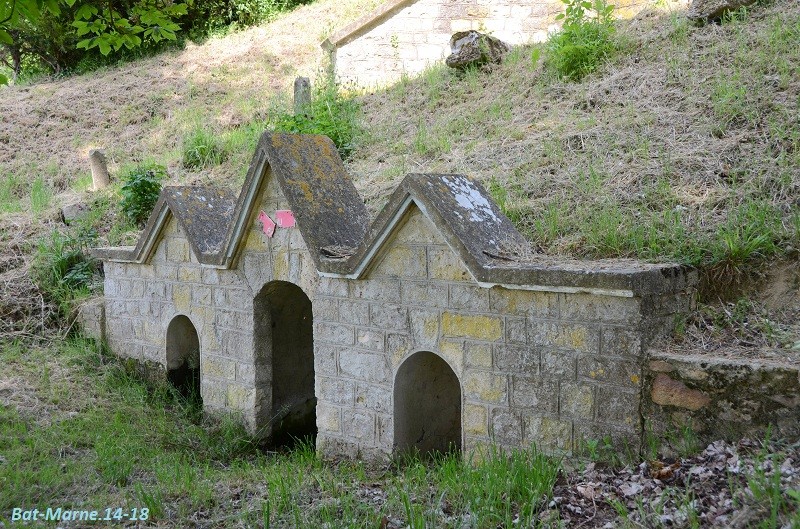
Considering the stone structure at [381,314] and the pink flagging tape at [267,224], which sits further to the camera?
the pink flagging tape at [267,224]

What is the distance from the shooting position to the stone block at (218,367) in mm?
6926

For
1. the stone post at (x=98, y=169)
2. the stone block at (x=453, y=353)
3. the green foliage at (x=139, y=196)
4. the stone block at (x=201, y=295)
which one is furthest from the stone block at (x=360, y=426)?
the stone post at (x=98, y=169)

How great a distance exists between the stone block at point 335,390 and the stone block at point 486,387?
112cm

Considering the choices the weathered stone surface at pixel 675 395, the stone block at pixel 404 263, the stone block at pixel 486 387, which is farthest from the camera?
the stone block at pixel 404 263

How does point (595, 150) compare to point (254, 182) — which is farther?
point (595, 150)

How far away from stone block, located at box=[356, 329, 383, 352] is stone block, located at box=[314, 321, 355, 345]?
0.07 m

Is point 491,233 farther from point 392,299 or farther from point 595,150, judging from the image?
point 595,150

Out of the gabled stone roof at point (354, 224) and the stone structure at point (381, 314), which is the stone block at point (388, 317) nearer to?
the stone structure at point (381, 314)

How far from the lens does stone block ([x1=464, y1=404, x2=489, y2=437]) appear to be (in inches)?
197

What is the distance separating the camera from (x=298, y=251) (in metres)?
6.15

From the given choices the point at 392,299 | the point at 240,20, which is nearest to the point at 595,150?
the point at 392,299

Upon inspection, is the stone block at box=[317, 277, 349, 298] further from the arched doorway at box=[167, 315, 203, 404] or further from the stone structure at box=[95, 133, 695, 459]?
the arched doorway at box=[167, 315, 203, 404]

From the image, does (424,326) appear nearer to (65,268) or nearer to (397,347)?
(397,347)

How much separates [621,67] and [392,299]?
198 inches
